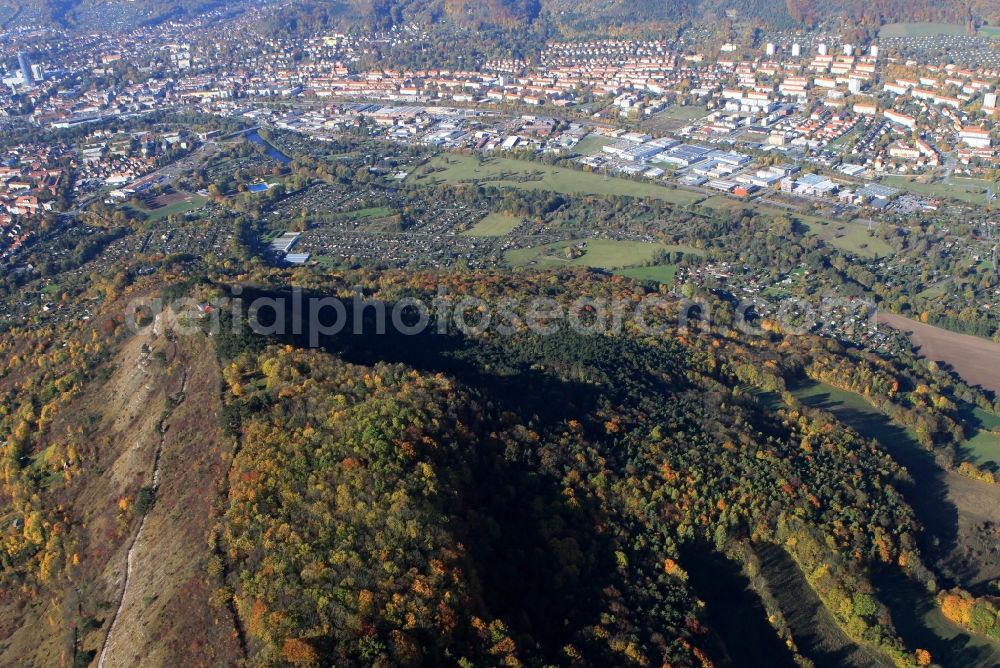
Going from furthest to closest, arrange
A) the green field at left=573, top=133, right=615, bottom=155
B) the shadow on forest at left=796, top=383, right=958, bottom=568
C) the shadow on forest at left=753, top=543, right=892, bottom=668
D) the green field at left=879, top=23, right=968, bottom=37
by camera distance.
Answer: the green field at left=879, top=23, right=968, bottom=37 → the green field at left=573, top=133, right=615, bottom=155 → the shadow on forest at left=796, top=383, right=958, bottom=568 → the shadow on forest at left=753, top=543, right=892, bottom=668

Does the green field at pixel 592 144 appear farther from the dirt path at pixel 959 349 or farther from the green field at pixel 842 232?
the dirt path at pixel 959 349

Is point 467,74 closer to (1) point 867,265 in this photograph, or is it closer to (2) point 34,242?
(2) point 34,242

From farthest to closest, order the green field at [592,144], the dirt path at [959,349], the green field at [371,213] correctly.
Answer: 1. the green field at [592,144]
2. the green field at [371,213]
3. the dirt path at [959,349]

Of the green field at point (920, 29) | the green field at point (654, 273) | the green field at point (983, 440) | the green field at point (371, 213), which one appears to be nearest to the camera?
the green field at point (983, 440)

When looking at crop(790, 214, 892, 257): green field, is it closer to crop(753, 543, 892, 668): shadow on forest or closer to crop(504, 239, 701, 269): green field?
crop(504, 239, 701, 269): green field

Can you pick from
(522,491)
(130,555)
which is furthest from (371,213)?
(130,555)

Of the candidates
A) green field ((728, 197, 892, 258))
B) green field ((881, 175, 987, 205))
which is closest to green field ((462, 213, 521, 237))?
green field ((728, 197, 892, 258))

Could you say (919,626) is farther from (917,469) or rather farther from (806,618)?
(917,469)

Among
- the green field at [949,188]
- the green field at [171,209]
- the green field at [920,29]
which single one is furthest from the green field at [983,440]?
the green field at [920,29]
